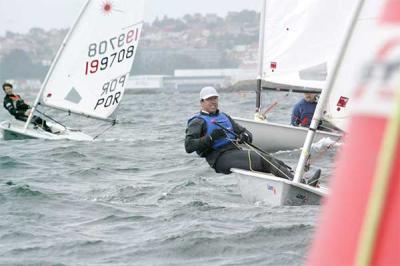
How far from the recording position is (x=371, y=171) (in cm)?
113

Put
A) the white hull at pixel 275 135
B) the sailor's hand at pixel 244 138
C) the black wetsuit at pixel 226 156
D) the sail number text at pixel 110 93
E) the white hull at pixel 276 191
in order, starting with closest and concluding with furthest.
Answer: the white hull at pixel 276 191
the black wetsuit at pixel 226 156
the sailor's hand at pixel 244 138
the white hull at pixel 275 135
the sail number text at pixel 110 93

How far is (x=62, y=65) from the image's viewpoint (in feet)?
42.8

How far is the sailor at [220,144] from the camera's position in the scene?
247 inches

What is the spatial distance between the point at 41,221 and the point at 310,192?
5.16 ft

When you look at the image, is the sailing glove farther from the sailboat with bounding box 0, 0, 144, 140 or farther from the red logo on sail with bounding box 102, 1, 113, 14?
the red logo on sail with bounding box 102, 1, 113, 14

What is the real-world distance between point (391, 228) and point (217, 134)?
5275 millimetres

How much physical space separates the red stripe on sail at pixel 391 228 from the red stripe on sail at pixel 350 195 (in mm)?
39

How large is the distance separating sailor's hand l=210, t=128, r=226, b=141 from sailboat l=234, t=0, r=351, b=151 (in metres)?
3.56

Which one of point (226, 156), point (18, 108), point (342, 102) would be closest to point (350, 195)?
point (342, 102)

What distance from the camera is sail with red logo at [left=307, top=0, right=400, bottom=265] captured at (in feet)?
3.51

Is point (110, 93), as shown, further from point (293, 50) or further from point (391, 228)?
point (391, 228)

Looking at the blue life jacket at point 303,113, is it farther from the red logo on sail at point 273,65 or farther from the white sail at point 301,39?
the red logo on sail at point 273,65

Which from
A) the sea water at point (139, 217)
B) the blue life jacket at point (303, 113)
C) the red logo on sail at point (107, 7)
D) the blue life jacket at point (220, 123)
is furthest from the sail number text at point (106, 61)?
the blue life jacket at point (220, 123)

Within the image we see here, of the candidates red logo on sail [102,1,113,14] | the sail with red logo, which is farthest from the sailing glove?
red logo on sail [102,1,113,14]
